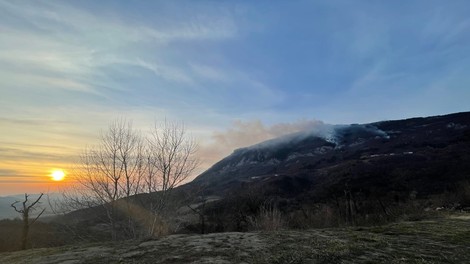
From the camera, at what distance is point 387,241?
30.9ft

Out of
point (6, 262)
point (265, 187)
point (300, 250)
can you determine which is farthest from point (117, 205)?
point (265, 187)

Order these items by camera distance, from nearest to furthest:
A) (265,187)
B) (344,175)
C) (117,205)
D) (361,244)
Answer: (361,244) < (117,205) < (344,175) < (265,187)

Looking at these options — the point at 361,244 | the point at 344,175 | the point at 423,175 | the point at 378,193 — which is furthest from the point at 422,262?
the point at 344,175

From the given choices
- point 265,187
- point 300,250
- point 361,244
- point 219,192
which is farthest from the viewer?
point 219,192

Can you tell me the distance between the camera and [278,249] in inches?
327

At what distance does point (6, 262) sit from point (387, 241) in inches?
363

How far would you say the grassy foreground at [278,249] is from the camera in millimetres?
7691

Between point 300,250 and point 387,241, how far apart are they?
2653 millimetres

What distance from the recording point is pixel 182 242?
29.8 feet

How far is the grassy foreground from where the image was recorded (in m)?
7.69

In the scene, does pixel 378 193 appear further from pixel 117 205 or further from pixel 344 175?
pixel 117 205

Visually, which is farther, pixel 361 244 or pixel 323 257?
pixel 361 244

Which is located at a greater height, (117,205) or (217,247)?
(117,205)

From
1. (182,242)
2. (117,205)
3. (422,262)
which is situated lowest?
(422,262)
